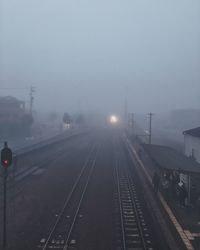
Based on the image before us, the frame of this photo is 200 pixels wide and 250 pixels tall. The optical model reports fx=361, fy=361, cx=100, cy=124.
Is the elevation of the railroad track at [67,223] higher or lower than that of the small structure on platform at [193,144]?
lower

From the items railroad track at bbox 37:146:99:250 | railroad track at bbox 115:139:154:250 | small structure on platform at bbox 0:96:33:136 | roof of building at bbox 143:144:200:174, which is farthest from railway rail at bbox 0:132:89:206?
small structure on platform at bbox 0:96:33:136

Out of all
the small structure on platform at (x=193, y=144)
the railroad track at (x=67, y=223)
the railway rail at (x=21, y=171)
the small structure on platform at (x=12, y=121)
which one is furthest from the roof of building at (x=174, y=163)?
the small structure on platform at (x=12, y=121)

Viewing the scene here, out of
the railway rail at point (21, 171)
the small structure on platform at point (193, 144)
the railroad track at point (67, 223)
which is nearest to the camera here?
the railroad track at point (67, 223)

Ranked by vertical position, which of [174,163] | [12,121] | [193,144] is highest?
[12,121]

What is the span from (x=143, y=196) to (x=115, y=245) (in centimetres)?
811

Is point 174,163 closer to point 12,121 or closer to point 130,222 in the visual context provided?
point 130,222

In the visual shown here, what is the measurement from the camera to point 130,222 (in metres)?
15.0


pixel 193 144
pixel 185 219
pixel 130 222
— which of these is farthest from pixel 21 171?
pixel 185 219

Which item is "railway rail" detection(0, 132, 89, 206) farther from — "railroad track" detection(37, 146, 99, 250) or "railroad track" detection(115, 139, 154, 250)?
"railroad track" detection(115, 139, 154, 250)

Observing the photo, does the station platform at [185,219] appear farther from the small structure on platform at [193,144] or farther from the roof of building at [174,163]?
the small structure on platform at [193,144]

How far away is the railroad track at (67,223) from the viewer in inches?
487

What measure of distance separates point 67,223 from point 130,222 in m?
2.62

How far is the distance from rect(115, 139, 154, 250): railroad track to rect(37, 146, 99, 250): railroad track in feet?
5.85

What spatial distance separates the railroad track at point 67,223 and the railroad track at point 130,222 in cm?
178
